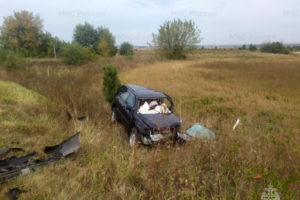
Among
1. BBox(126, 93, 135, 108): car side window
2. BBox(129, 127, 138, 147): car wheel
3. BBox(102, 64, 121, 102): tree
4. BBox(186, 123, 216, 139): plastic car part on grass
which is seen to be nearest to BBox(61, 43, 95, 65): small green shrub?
BBox(102, 64, 121, 102): tree

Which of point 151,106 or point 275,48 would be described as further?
point 275,48

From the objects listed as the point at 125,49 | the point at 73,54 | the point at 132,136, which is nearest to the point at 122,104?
the point at 132,136

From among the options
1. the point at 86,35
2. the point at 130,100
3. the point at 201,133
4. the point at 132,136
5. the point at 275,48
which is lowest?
the point at 132,136

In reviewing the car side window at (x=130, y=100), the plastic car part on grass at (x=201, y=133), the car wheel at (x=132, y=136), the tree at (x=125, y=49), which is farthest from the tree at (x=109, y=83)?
the tree at (x=125, y=49)

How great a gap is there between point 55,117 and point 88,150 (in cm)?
243

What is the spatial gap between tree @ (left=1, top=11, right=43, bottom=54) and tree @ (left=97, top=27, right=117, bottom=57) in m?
13.6

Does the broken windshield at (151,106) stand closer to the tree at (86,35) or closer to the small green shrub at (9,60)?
the small green shrub at (9,60)

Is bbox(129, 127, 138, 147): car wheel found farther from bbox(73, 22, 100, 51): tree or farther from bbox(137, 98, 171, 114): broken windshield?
bbox(73, 22, 100, 51): tree

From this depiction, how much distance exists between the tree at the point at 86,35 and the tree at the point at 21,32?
41.9ft

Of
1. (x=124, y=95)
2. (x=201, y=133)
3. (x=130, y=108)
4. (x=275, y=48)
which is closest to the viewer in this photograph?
(x=201, y=133)

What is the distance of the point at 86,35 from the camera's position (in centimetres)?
4953

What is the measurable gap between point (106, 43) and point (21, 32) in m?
17.9

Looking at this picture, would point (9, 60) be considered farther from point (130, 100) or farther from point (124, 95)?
point (130, 100)

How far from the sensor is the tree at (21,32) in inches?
1362
